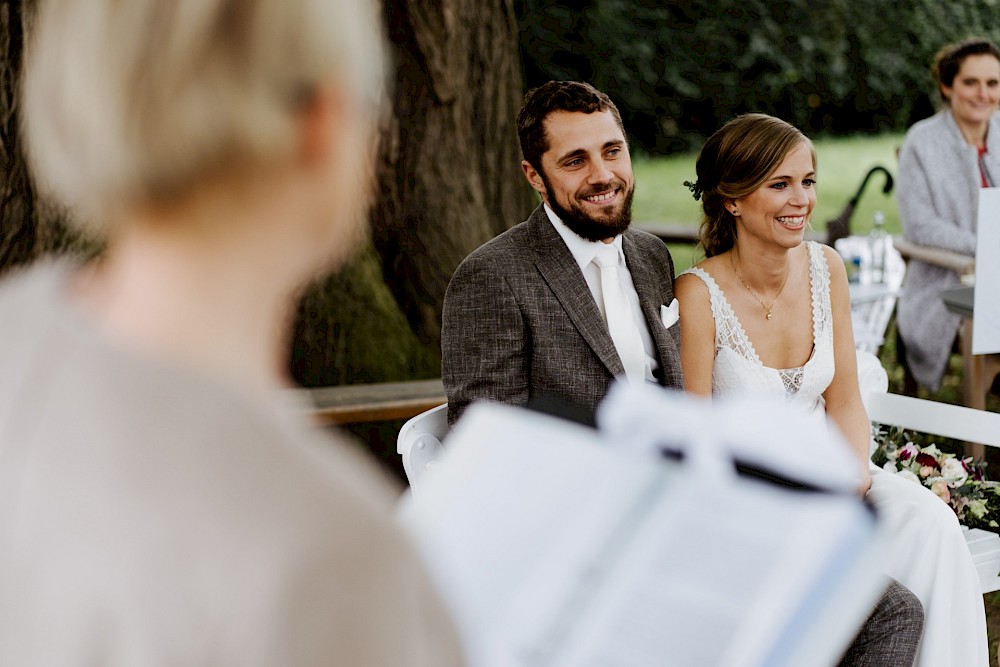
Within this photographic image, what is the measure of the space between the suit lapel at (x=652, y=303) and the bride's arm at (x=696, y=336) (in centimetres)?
7

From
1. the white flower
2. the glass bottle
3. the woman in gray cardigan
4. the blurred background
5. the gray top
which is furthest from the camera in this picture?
the glass bottle

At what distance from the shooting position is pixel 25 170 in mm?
3908

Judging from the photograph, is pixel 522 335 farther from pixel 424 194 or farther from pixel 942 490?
pixel 424 194

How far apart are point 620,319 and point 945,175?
281 cm

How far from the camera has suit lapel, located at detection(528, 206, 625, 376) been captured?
2.43 metres

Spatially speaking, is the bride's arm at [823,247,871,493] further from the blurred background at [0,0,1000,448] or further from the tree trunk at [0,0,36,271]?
the tree trunk at [0,0,36,271]

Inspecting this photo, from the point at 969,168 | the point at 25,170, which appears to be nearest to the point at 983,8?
the point at 969,168

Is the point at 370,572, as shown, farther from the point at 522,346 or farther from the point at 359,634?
the point at 522,346

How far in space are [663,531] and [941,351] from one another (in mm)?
4456

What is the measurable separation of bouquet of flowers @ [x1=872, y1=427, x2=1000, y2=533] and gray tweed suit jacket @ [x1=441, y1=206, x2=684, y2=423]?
0.76 metres

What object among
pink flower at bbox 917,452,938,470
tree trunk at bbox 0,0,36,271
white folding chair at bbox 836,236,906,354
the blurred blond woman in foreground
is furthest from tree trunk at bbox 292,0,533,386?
the blurred blond woman in foreground

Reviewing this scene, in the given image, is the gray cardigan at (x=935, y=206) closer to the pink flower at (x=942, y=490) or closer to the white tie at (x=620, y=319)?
the pink flower at (x=942, y=490)

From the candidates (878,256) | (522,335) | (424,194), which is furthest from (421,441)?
(878,256)

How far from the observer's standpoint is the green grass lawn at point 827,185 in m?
9.72
